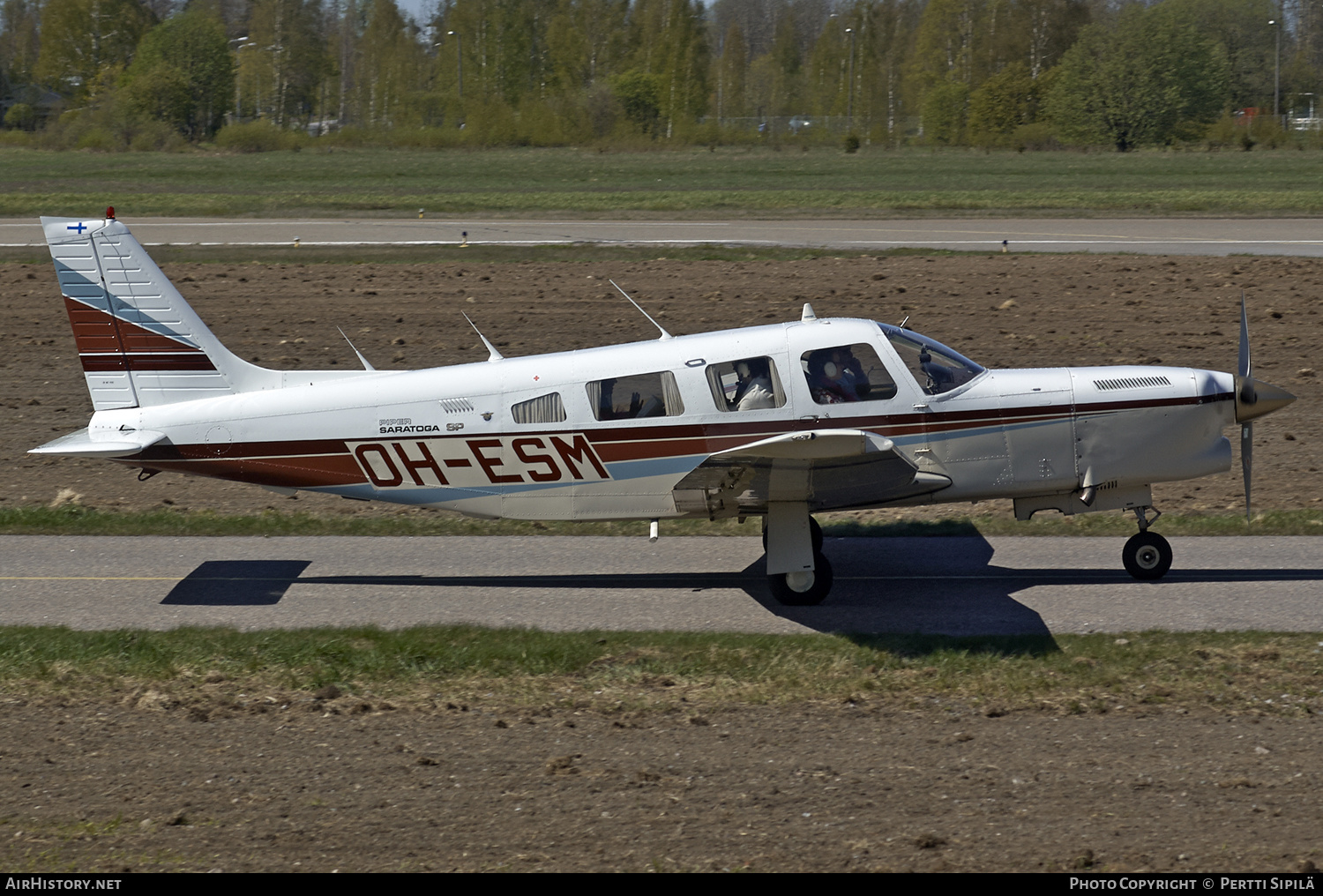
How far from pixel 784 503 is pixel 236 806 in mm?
5101

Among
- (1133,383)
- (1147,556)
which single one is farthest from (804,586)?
(1133,383)

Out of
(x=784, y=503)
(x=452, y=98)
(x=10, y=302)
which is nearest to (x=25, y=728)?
(x=784, y=503)

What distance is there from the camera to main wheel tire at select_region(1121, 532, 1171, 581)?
11.0 meters

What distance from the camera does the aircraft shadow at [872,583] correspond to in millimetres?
10367

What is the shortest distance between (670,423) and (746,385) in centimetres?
69

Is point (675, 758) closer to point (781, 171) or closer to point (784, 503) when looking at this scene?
point (784, 503)

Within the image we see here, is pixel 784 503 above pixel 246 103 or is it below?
below

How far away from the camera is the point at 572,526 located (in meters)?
13.7

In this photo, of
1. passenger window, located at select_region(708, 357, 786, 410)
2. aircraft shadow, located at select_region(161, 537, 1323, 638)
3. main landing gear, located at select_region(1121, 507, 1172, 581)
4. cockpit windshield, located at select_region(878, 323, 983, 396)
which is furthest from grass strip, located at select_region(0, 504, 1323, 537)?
passenger window, located at select_region(708, 357, 786, 410)

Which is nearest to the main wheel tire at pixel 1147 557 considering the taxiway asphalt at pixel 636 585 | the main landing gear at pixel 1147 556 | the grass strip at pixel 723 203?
the main landing gear at pixel 1147 556

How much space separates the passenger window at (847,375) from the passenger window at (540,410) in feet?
6.66

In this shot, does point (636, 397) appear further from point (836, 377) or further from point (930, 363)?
point (930, 363)

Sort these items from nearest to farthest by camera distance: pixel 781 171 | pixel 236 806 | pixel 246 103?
pixel 236 806 < pixel 781 171 < pixel 246 103

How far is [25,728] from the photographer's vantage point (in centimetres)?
835
